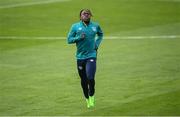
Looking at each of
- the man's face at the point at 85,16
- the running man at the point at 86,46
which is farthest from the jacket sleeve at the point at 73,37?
the man's face at the point at 85,16

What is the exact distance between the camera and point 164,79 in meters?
24.0

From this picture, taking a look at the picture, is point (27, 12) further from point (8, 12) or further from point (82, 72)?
point (82, 72)

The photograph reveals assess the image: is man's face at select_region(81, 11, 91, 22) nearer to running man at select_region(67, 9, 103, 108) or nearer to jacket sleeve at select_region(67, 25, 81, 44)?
running man at select_region(67, 9, 103, 108)

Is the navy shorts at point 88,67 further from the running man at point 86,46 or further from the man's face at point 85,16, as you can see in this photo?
the man's face at point 85,16

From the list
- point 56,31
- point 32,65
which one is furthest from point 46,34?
point 32,65

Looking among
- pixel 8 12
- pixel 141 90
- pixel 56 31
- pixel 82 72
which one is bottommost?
pixel 8 12

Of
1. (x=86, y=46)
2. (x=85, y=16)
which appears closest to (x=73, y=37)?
(x=86, y=46)

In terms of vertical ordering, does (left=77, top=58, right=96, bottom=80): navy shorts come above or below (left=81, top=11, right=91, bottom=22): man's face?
below

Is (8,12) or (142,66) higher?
(142,66)

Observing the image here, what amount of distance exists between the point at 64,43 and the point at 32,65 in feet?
16.6

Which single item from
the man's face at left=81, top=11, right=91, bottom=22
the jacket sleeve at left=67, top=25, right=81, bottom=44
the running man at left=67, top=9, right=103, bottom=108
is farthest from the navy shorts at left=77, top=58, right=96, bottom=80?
the man's face at left=81, top=11, right=91, bottom=22

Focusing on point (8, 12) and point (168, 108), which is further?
point (8, 12)

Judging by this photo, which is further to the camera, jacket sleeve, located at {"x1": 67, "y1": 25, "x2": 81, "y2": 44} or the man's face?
jacket sleeve, located at {"x1": 67, "y1": 25, "x2": 81, "y2": 44}

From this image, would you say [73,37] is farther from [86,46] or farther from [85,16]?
[85,16]
